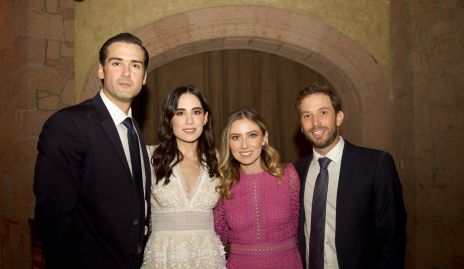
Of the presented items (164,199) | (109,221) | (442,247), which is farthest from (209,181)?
(442,247)

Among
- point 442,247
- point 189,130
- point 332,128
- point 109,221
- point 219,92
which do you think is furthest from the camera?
point 219,92

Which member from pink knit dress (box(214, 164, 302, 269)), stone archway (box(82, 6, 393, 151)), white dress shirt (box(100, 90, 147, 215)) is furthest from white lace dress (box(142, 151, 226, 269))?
stone archway (box(82, 6, 393, 151))

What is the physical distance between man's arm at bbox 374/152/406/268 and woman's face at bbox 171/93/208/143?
3.58 ft

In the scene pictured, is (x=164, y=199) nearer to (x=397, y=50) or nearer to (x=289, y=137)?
(x=289, y=137)

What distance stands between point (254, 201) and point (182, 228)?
1.53ft

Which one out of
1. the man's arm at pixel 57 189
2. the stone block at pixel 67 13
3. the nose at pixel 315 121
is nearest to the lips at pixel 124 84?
the man's arm at pixel 57 189

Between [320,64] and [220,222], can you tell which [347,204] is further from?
[320,64]

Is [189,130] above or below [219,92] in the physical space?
below

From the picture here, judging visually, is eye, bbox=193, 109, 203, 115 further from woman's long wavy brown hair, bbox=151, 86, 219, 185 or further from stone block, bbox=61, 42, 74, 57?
stone block, bbox=61, 42, 74, 57

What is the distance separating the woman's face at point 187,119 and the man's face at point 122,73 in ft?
1.46

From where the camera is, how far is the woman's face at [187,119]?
7.26ft

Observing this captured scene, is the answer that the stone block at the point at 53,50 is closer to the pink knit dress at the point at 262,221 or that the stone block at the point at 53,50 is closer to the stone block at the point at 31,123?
the stone block at the point at 31,123

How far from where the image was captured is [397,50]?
11.1 feet

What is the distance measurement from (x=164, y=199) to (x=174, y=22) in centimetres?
167
